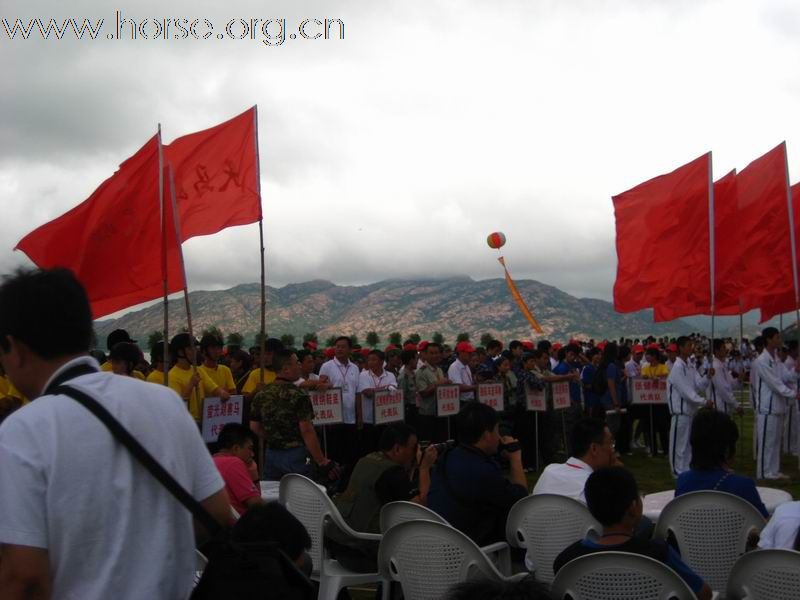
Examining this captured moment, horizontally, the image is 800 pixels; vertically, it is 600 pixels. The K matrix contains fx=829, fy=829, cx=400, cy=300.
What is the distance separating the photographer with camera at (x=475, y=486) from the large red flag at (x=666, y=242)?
5321 mm

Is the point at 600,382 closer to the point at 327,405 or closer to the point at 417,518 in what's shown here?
the point at 327,405

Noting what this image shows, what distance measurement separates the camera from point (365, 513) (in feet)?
17.6

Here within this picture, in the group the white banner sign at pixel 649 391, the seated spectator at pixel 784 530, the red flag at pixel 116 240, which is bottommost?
the seated spectator at pixel 784 530

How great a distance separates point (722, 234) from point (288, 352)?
19.8ft

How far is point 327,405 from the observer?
11.0 meters

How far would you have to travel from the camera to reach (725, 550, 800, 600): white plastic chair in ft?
11.3

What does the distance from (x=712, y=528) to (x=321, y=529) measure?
239cm

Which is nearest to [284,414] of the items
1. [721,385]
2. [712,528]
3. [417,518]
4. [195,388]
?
[195,388]

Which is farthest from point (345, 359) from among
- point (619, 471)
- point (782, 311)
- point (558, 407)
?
point (619, 471)

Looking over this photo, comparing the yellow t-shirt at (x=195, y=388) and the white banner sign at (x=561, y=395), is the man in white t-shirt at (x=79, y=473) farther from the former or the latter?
the white banner sign at (x=561, y=395)

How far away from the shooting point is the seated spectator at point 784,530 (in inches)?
151

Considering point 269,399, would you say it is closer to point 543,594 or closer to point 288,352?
point 288,352

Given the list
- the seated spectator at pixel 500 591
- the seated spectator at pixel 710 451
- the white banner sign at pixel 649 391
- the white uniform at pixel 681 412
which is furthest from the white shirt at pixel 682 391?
the seated spectator at pixel 500 591

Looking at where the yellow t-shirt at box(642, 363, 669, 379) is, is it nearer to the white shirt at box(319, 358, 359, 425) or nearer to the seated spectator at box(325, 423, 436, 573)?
the white shirt at box(319, 358, 359, 425)
